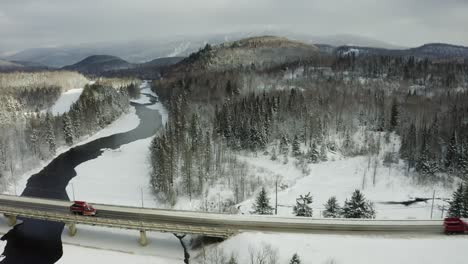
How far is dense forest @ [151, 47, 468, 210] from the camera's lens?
253ft

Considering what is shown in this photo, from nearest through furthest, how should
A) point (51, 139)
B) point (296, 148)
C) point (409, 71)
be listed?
1. point (296, 148)
2. point (51, 139)
3. point (409, 71)

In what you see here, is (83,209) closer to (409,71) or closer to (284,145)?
(284,145)

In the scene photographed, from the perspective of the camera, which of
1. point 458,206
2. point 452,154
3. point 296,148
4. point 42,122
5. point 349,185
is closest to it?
point 458,206

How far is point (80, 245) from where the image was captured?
161 ft

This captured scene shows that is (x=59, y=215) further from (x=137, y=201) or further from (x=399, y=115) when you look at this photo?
(x=399, y=115)

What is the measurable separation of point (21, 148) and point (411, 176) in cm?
10067

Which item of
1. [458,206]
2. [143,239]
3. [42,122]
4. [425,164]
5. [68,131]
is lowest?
[143,239]

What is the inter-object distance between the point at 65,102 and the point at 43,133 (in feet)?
258

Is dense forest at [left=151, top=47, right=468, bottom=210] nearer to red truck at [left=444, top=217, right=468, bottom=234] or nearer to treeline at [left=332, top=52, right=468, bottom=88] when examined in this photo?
treeline at [left=332, top=52, right=468, bottom=88]

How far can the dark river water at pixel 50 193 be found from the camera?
47.5 metres

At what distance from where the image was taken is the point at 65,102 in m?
170

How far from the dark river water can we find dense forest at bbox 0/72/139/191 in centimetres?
497

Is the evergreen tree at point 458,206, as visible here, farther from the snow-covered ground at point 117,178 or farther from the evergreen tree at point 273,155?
the snow-covered ground at point 117,178

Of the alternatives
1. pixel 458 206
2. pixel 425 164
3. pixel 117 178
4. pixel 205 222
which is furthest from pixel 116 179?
pixel 425 164
